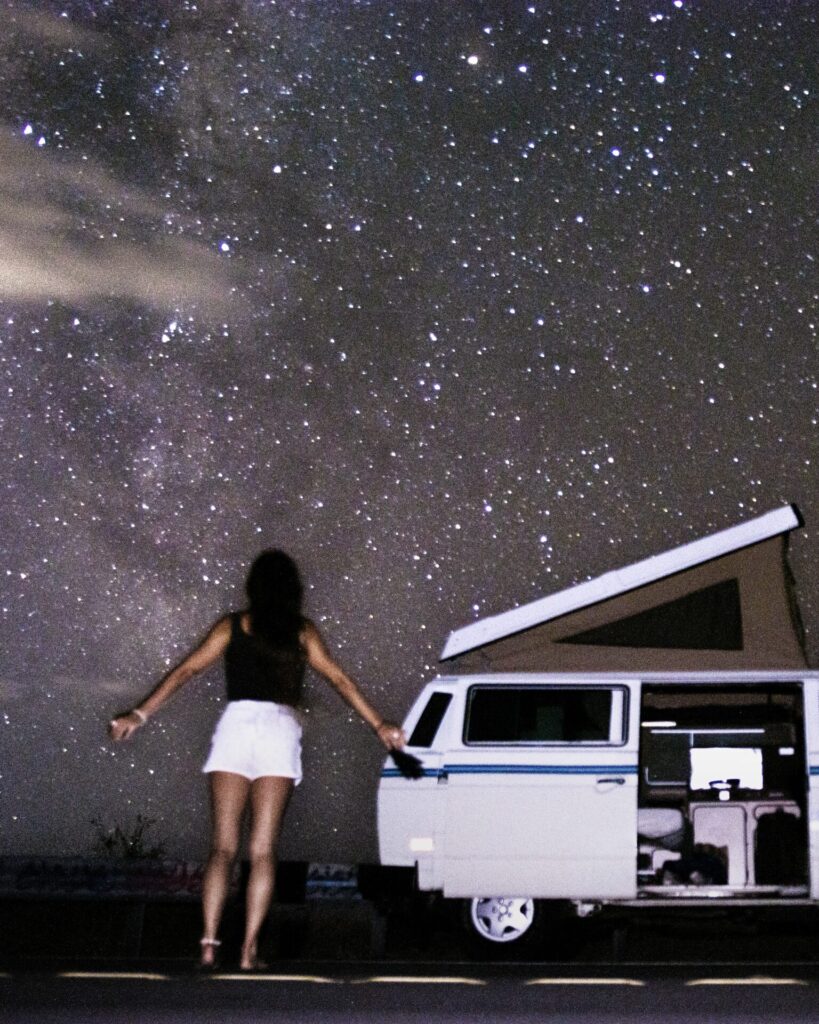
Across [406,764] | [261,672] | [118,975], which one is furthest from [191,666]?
[118,975]

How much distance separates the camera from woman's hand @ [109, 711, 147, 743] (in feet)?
19.2

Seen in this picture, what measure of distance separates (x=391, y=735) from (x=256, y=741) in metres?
0.53

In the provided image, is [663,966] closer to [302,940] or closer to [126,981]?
[126,981]

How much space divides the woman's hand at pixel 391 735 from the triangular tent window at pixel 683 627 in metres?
3.88

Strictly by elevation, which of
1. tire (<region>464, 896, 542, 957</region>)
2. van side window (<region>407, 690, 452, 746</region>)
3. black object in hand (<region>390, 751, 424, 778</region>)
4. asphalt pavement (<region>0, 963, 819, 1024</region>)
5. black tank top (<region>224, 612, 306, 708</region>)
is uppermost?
van side window (<region>407, 690, 452, 746</region>)

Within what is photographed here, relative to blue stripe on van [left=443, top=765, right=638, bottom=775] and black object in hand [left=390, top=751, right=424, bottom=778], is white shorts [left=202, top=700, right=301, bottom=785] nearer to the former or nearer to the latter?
black object in hand [left=390, top=751, right=424, bottom=778]

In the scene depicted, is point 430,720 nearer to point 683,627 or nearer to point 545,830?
point 545,830

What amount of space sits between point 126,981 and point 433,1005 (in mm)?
1129

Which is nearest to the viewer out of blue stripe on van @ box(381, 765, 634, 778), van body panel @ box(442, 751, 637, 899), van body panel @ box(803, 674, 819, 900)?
van body panel @ box(803, 674, 819, 900)

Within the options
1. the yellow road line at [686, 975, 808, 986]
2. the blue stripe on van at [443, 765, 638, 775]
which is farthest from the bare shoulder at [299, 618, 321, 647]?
the blue stripe on van at [443, 765, 638, 775]

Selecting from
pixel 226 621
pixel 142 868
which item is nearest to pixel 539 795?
A: pixel 142 868

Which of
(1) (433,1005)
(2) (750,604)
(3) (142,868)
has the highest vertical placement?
(2) (750,604)

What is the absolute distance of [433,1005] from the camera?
466 centimetres

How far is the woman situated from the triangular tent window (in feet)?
13.1
